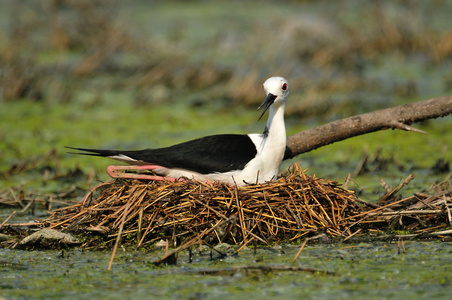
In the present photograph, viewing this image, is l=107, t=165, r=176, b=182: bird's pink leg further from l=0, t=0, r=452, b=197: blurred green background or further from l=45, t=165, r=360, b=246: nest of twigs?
l=0, t=0, r=452, b=197: blurred green background

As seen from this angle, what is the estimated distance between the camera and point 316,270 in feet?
13.4

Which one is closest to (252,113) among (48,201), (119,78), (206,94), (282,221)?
(206,94)

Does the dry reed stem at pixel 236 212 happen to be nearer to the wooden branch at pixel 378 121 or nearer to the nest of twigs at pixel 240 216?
the nest of twigs at pixel 240 216

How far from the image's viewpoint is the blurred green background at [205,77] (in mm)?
8195

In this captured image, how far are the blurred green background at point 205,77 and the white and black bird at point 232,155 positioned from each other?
5.20 ft

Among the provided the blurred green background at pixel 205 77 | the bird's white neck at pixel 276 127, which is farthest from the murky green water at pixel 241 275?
the blurred green background at pixel 205 77

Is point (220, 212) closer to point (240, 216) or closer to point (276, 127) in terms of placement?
point (240, 216)

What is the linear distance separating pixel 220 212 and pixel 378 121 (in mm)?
1455

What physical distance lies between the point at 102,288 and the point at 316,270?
1.23m

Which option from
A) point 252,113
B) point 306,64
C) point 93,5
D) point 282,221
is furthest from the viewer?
point 93,5

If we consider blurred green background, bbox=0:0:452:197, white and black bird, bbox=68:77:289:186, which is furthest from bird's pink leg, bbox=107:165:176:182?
blurred green background, bbox=0:0:452:197

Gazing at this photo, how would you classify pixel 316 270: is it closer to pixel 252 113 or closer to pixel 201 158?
pixel 201 158

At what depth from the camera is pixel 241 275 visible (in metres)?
4.04

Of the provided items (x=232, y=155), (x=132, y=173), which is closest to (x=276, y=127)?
(x=232, y=155)
